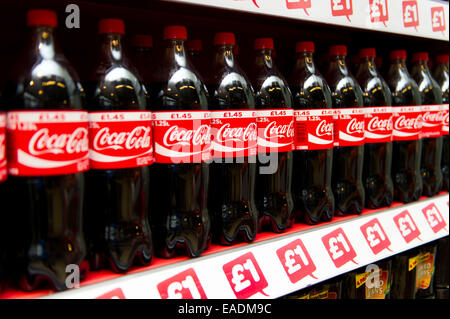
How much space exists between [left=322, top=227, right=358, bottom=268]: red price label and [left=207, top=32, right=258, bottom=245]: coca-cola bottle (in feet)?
0.77

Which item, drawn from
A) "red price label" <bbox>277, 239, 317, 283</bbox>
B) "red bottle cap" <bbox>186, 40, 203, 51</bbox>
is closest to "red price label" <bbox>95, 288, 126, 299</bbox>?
"red price label" <bbox>277, 239, 317, 283</bbox>

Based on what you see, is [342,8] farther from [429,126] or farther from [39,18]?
[39,18]

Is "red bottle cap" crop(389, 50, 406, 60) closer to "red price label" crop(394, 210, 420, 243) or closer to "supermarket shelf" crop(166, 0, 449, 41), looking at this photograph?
"supermarket shelf" crop(166, 0, 449, 41)

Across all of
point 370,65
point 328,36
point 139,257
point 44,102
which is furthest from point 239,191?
point 328,36

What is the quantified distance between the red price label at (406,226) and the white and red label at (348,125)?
33 cm

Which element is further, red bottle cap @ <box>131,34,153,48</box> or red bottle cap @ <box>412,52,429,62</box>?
red bottle cap @ <box>412,52,429,62</box>

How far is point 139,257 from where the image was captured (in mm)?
981

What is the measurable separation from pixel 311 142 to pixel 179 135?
1.65 ft

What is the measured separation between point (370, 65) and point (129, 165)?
1.11 meters

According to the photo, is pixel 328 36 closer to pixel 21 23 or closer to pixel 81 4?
pixel 81 4

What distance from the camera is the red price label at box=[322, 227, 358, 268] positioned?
1212 mm

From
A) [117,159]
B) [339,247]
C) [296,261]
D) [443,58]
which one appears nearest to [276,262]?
[296,261]

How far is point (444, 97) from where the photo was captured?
1.85 metres

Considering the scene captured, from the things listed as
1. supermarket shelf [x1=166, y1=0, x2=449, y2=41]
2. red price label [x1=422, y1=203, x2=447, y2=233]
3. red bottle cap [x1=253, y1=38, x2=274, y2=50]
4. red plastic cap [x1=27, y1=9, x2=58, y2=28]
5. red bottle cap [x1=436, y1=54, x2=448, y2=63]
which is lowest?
red price label [x1=422, y1=203, x2=447, y2=233]
